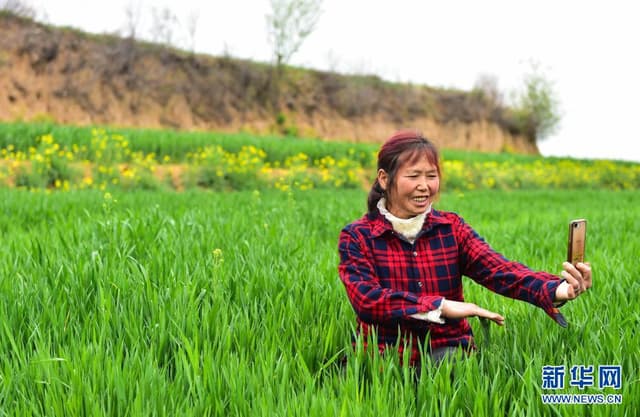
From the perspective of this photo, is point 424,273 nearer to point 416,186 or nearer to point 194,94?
point 416,186

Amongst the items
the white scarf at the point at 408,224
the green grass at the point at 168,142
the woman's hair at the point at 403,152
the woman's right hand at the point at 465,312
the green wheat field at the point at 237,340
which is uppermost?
the green grass at the point at 168,142

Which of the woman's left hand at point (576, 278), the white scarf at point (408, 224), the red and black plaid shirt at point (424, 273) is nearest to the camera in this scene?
the woman's left hand at point (576, 278)

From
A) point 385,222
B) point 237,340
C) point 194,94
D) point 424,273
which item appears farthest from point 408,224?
point 194,94

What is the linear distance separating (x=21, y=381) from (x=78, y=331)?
1.11 ft

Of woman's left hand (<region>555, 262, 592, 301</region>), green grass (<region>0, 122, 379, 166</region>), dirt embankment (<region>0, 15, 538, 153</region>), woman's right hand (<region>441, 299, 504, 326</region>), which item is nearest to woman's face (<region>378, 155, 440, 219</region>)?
woman's right hand (<region>441, 299, 504, 326</region>)

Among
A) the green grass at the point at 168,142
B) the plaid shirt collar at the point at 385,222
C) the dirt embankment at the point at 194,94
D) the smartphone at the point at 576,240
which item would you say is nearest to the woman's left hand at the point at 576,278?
the smartphone at the point at 576,240

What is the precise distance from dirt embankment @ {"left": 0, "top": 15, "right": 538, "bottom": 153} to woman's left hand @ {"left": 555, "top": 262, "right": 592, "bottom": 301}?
2006 cm

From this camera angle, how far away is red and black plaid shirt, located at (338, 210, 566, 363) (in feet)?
5.95

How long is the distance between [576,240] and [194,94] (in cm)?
2342

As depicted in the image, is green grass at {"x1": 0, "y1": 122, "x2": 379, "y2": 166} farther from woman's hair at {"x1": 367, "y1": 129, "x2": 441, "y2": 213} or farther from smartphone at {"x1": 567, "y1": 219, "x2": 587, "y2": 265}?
smartphone at {"x1": 567, "y1": 219, "x2": 587, "y2": 265}

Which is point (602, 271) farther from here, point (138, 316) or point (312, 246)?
point (138, 316)

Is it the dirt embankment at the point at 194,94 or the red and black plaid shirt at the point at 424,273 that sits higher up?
the dirt embankment at the point at 194,94

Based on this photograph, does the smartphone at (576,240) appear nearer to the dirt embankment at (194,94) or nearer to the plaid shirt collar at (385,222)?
the plaid shirt collar at (385,222)

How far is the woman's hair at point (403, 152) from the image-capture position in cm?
186
